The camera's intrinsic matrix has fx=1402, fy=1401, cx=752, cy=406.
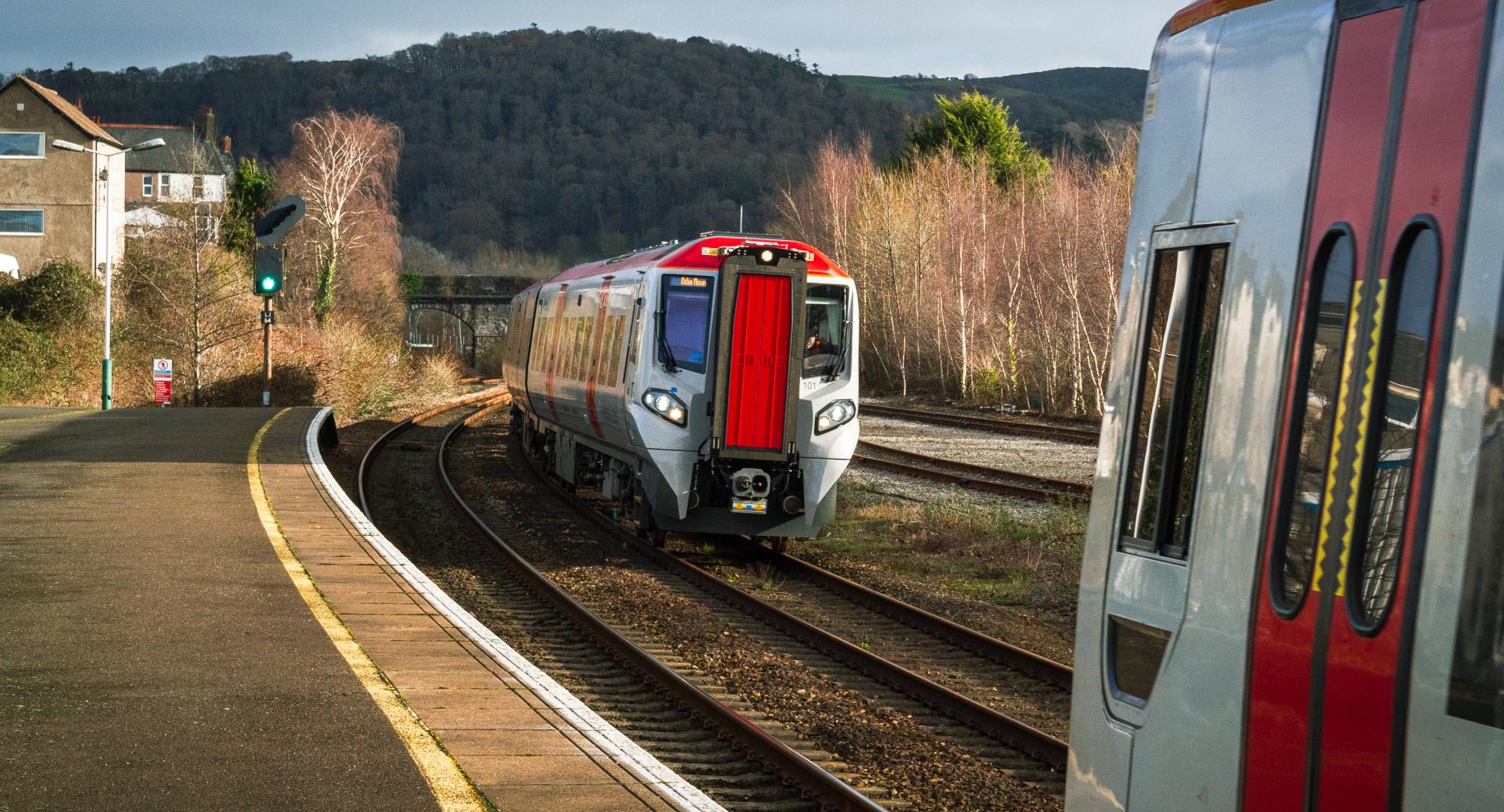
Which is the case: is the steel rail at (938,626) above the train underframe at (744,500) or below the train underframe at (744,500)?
below

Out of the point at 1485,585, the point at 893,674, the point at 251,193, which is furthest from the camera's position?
the point at 251,193

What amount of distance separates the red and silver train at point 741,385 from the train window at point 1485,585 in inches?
443

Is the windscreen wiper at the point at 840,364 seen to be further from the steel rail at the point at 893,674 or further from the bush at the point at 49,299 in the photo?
the bush at the point at 49,299

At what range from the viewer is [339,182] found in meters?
57.5

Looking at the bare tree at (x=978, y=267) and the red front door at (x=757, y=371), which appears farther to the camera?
the bare tree at (x=978, y=267)

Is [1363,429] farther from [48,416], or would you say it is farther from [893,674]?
[48,416]

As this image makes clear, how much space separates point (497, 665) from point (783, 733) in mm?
1714

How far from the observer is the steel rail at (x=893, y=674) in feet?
25.3

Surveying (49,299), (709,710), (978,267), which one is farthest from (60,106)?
(709,710)

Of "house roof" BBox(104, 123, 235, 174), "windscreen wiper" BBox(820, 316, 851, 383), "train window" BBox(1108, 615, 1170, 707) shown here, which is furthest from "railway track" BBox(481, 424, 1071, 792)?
"house roof" BBox(104, 123, 235, 174)

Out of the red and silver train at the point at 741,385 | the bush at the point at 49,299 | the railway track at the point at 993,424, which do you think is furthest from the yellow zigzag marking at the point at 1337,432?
the bush at the point at 49,299

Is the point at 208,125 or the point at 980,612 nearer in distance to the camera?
the point at 980,612

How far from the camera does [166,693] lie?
7.05 metres

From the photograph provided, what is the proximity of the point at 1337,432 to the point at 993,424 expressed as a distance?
3124 centimetres
